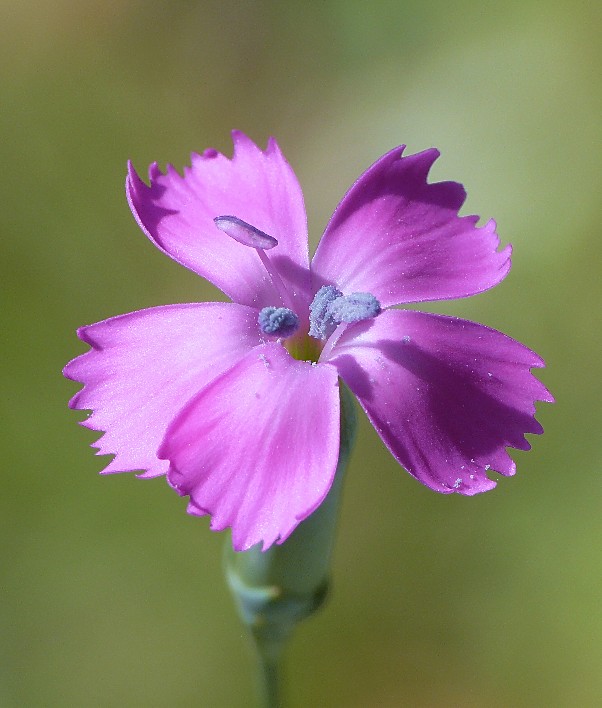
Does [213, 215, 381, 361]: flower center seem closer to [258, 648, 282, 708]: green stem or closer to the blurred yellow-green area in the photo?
[258, 648, 282, 708]: green stem

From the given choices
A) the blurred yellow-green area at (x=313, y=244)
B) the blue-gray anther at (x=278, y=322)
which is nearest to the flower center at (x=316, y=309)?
the blue-gray anther at (x=278, y=322)

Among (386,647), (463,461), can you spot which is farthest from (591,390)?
(463,461)

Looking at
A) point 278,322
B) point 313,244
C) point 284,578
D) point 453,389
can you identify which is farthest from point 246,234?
point 313,244

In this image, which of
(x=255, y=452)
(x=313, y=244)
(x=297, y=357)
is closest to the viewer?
(x=255, y=452)

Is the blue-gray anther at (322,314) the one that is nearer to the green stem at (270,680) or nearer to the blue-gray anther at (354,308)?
the blue-gray anther at (354,308)

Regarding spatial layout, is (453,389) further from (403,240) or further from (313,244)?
(313,244)

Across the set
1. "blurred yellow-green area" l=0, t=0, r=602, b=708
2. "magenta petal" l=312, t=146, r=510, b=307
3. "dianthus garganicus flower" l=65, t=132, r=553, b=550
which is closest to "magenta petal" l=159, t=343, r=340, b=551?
"dianthus garganicus flower" l=65, t=132, r=553, b=550

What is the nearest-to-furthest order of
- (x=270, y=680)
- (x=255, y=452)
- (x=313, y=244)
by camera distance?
(x=255, y=452)
(x=270, y=680)
(x=313, y=244)
